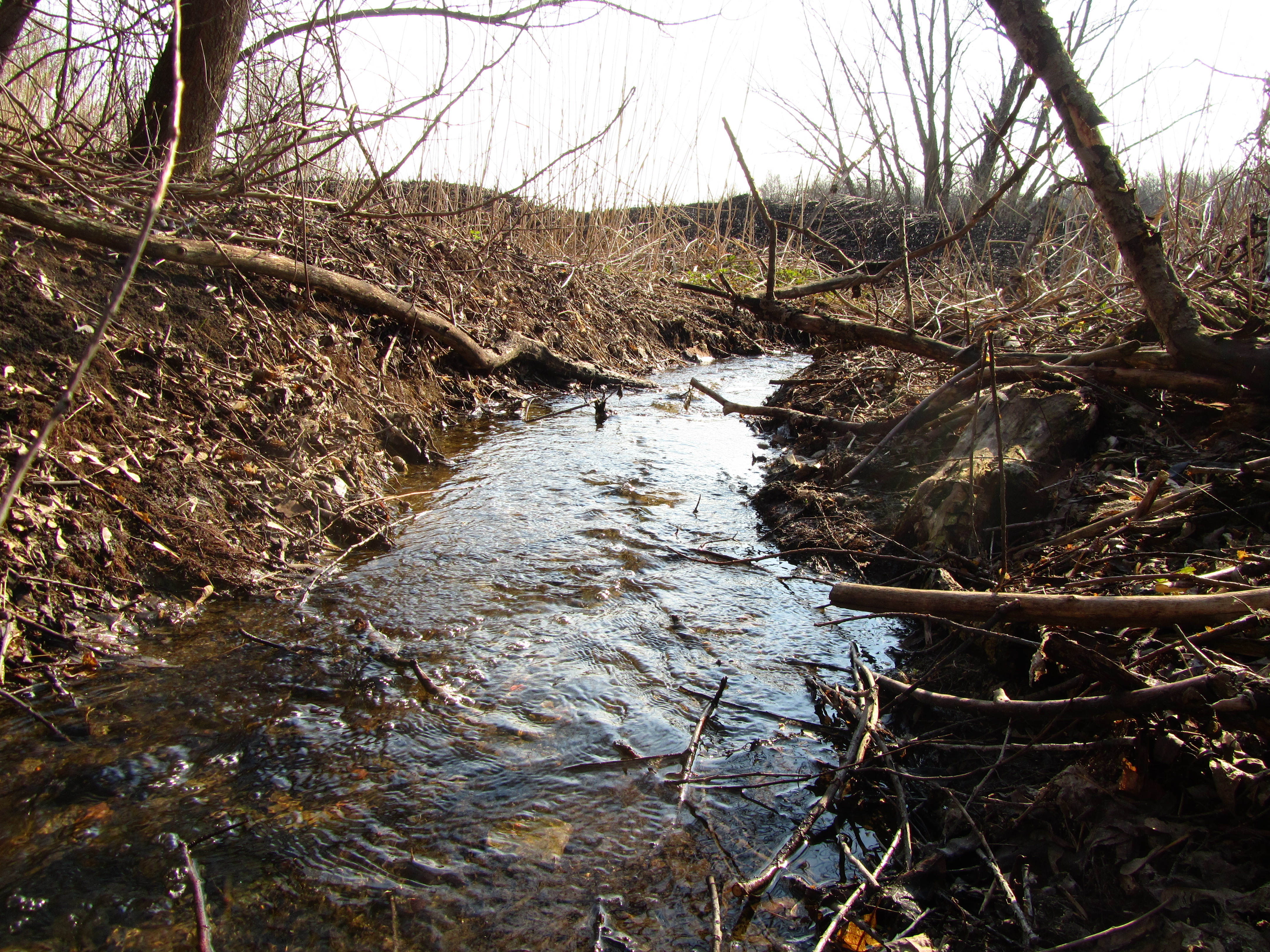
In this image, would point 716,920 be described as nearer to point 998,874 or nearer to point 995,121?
point 998,874

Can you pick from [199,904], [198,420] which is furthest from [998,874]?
[198,420]

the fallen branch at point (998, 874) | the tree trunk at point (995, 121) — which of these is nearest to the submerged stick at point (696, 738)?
the fallen branch at point (998, 874)

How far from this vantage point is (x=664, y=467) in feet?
12.9

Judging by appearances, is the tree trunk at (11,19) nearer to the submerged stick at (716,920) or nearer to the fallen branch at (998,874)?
the submerged stick at (716,920)

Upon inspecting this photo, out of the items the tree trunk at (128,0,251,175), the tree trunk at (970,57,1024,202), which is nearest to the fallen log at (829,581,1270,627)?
the tree trunk at (128,0,251,175)

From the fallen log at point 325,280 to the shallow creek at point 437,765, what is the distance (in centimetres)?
156

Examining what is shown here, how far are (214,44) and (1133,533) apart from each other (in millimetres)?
4445

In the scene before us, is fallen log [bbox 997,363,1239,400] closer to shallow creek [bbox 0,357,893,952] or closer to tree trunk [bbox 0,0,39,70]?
shallow creek [bbox 0,357,893,952]

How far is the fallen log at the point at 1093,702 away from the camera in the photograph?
1238 mm

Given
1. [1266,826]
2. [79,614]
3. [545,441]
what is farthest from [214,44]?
[1266,826]

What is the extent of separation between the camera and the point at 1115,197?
2393 mm

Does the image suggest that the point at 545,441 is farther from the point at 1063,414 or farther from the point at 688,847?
the point at 688,847

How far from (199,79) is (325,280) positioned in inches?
45.0

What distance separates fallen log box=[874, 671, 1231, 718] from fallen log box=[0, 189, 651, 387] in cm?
293
